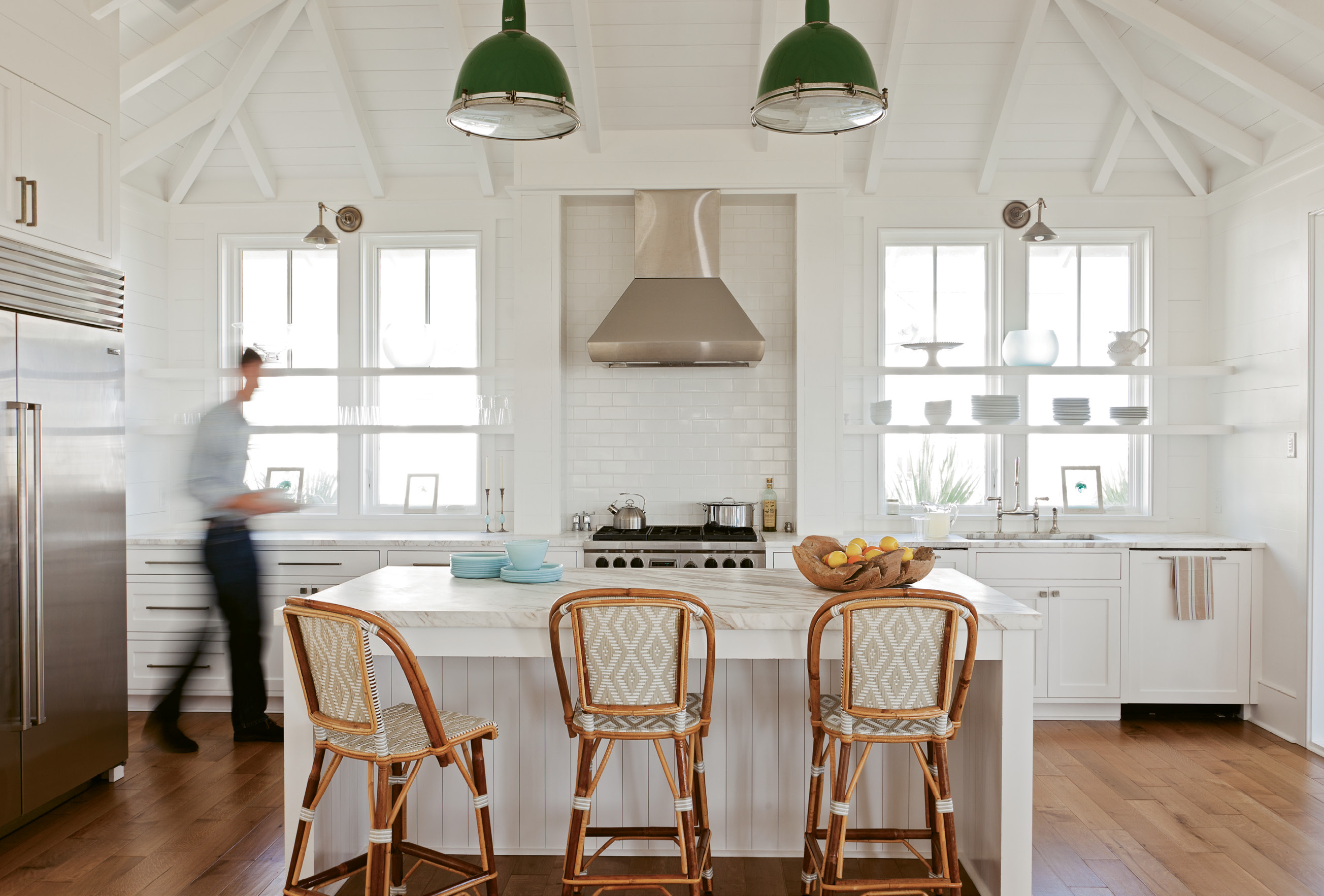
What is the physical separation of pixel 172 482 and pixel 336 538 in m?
1.51

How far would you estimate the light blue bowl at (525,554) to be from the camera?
3168 millimetres

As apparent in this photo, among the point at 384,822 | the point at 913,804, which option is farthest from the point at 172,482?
the point at 913,804

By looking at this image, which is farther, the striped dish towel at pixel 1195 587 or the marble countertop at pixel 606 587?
the striped dish towel at pixel 1195 587

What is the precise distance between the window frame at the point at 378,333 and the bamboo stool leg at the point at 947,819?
11.9ft

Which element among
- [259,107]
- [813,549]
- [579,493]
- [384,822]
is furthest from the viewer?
[579,493]

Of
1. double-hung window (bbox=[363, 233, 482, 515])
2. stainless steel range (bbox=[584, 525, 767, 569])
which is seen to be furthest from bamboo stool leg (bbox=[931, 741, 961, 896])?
double-hung window (bbox=[363, 233, 482, 515])

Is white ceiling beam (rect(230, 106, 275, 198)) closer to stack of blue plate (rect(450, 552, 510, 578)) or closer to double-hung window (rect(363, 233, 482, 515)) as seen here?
double-hung window (rect(363, 233, 482, 515))

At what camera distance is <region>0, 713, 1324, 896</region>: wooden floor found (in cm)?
293

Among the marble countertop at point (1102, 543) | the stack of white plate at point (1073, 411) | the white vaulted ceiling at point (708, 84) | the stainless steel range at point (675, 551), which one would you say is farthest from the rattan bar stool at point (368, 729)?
the stack of white plate at point (1073, 411)

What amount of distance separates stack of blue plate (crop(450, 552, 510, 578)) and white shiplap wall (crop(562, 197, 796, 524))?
87.9 inches

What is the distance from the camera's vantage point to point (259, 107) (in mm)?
5195

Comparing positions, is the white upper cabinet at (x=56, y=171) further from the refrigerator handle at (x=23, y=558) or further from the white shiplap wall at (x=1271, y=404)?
the white shiplap wall at (x=1271, y=404)

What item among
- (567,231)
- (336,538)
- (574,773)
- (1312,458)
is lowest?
(574,773)

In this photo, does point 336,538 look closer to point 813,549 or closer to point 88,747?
point 88,747
